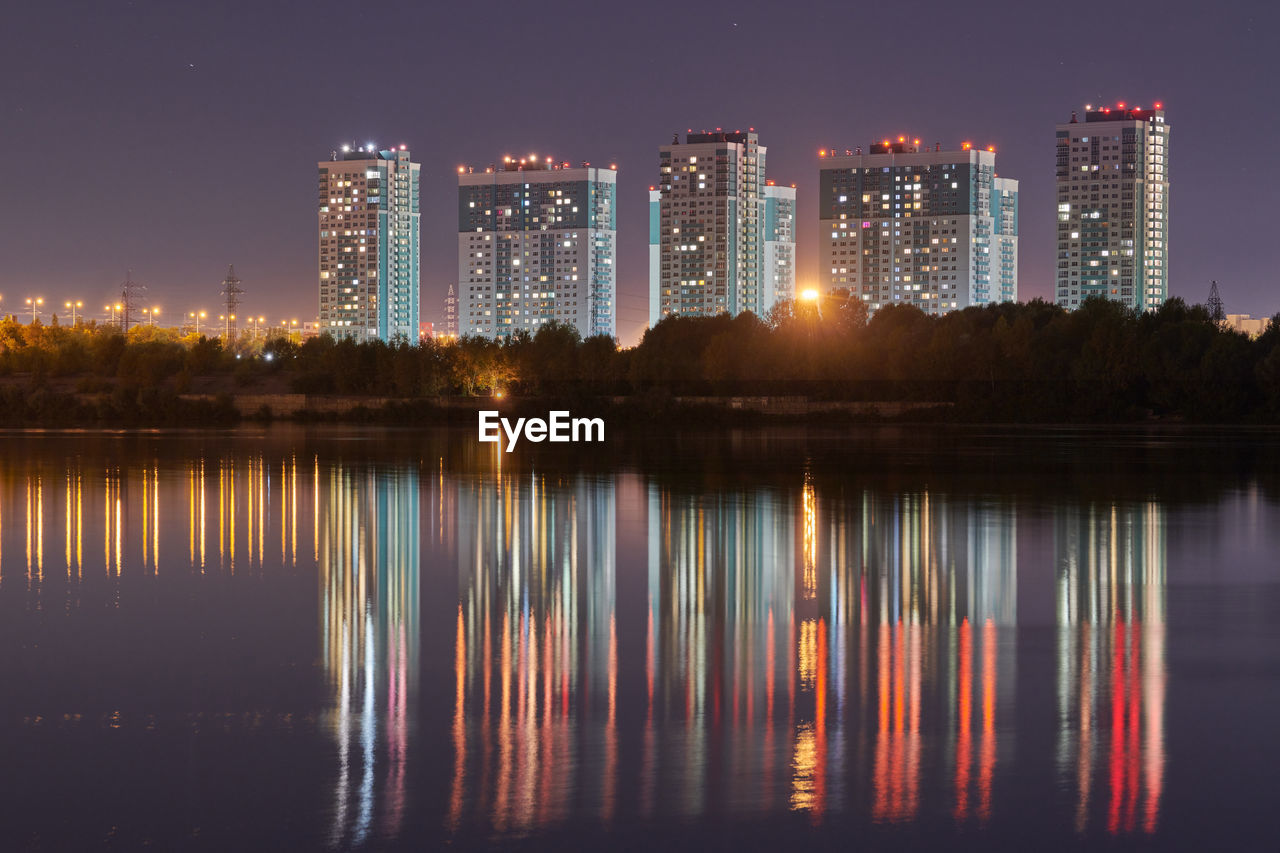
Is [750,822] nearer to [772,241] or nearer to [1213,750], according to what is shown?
[1213,750]

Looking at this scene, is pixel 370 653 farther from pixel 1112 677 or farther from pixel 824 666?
pixel 1112 677

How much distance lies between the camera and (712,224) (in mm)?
131250

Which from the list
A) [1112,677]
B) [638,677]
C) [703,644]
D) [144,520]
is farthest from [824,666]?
[144,520]

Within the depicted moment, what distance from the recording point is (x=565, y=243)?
143125 millimetres

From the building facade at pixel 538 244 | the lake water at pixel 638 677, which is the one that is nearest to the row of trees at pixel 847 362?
the lake water at pixel 638 677

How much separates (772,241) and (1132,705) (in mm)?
144049

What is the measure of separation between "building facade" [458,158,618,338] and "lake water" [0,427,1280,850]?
126929 millimetres

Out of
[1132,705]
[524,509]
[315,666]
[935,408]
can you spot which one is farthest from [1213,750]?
[935,408]

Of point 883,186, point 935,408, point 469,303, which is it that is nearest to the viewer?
point 935,408

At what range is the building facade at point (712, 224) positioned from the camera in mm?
129500

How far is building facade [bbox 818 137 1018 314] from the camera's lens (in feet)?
457
